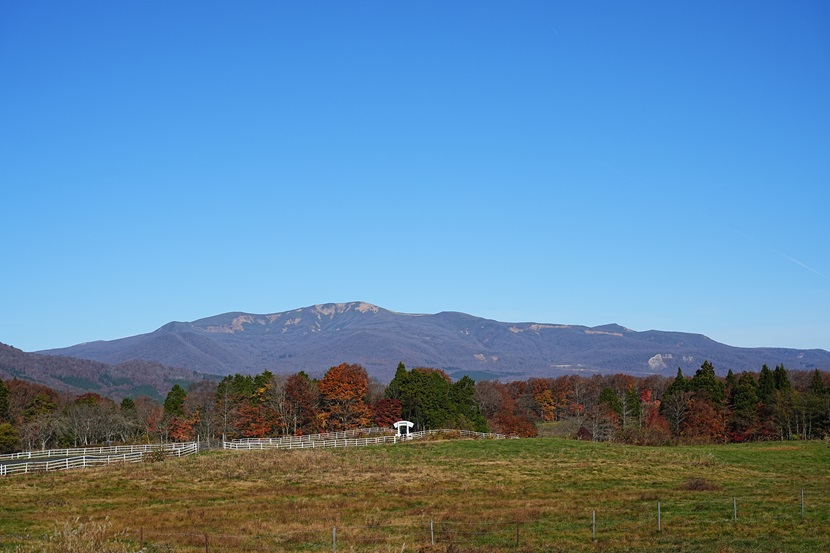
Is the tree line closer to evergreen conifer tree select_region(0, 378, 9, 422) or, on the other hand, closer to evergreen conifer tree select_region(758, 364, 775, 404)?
evergreen conifer tree select_region(758, 364, 775, 404)

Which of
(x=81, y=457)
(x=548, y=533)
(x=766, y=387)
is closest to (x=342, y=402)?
(x=81, y=457)

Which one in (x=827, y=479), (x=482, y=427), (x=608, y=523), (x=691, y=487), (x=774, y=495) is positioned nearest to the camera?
(x=608, y=523)

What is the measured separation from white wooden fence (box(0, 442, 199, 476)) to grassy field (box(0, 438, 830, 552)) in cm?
398

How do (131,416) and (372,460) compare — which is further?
(131,416)

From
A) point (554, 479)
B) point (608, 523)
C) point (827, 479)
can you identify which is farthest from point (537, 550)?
point (827, 479)

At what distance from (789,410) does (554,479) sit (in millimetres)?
63584

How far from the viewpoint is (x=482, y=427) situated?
358ft

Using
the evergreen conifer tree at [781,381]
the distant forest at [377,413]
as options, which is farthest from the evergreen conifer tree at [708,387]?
the evergreen conifer tree at [781,381]

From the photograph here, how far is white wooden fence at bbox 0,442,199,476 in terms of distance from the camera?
5731cm

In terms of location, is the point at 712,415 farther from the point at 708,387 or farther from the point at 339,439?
the point at 339,439

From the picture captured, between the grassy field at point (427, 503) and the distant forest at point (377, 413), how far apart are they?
34.4 m

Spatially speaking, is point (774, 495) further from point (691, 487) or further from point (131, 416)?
point (131, 416)

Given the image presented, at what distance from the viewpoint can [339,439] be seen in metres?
84.8

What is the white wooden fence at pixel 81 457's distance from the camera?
57.3 metres
